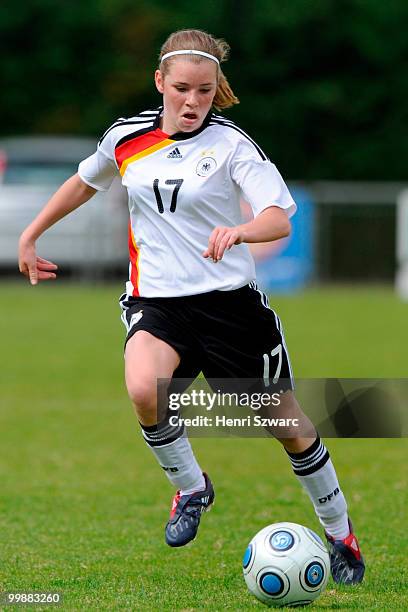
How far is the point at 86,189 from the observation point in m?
5.59

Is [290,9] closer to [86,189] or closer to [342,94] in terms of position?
[342,94]

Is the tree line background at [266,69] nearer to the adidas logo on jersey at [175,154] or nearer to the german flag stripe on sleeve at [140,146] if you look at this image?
the german flag stripe on sleeve at [140,146]

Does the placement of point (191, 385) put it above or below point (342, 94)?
above

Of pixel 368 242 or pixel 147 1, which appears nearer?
pixel 368 242

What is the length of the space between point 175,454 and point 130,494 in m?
2.01

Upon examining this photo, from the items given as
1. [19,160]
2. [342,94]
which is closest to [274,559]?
[19,160]

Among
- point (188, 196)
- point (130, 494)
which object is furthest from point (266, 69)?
point (188, 196)

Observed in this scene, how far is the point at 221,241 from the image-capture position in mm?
4699

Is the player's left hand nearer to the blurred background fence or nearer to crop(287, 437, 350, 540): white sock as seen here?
crop(287, 437, 350, 540): white sock

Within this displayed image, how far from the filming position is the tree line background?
3142 centimetres

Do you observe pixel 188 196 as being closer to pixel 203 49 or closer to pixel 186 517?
pixel 203 49

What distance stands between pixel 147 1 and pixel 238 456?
2503cm

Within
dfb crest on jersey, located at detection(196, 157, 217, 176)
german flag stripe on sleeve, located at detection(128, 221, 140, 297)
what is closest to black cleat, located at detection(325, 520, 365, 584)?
german flag stripe on sleeve, located at detection(128, 221, 140, 297)

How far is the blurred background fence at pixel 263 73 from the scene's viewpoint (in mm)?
31375
